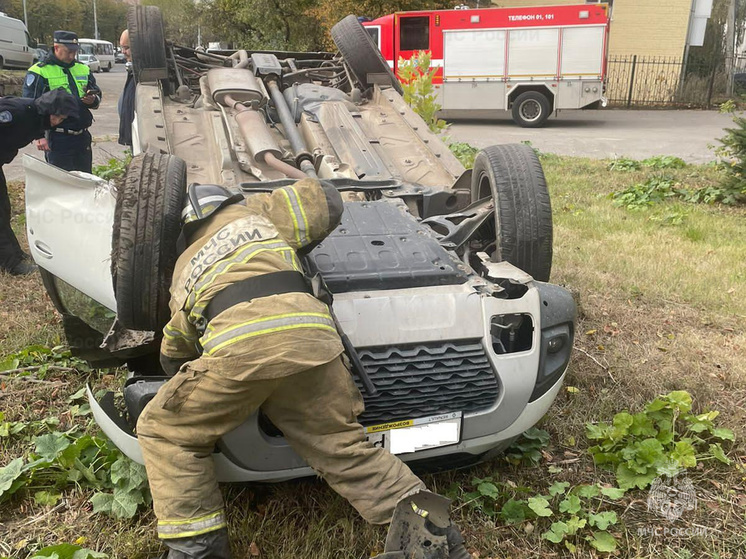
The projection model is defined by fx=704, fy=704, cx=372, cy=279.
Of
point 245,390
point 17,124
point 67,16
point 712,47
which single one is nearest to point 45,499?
point 245,390

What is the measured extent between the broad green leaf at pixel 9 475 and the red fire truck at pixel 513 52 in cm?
1256

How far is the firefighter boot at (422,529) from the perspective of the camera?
6.49 ft

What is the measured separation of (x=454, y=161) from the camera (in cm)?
434

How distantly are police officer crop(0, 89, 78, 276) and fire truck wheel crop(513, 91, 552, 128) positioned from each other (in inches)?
450

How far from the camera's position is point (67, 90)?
6.05 metres

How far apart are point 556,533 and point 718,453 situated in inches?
33.6

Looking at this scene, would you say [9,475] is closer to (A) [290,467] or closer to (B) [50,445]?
(B) [50,445]

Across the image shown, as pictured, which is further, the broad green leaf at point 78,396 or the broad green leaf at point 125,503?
the broad green leaf at point 78,396

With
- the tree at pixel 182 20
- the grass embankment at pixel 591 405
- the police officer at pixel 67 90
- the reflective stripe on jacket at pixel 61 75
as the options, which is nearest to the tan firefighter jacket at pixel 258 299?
the grass embankment at pixel 591 405

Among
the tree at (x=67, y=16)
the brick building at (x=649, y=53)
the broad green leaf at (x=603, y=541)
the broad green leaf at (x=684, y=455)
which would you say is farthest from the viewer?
the tree at (x=67, y=16)

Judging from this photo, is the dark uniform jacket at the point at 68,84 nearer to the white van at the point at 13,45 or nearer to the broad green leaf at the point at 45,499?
the broad green leaf at the point at 45,499

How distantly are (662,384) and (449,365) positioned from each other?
1.62 metres

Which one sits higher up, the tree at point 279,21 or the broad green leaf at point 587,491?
the tree at point 279,21

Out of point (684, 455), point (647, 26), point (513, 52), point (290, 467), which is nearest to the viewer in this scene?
point (290, 467)
